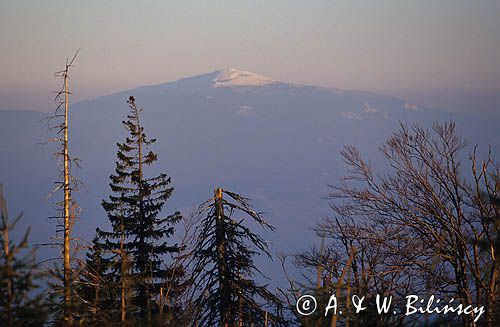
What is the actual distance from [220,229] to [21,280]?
7.65 metres

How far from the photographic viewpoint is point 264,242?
482 inches

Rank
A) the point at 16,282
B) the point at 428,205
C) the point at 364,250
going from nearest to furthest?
1. the point at 16,282
2. the point at 428,205
3. the point at 364,250

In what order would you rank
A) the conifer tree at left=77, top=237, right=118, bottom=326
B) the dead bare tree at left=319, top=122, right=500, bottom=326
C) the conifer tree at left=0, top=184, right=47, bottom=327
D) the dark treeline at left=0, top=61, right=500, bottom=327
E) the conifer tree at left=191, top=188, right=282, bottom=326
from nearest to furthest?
the conifer tree at left=0, top=184, right=47, bottom=327, the conifer tree at left=77, top=237, right=118, bottom=326, the dark treeline at left=0, top=61, right=500, bottom=327, the conifer tree at left=191, top=188, right=282, bottom=326, the dead bare tree at left=319, top=122, right=500, bottom=326

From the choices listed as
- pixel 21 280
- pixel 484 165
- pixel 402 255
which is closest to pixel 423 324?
pixel 21 280

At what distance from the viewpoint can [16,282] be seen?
450 centimetres

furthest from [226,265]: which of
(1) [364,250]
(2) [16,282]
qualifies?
(2) [16,282]

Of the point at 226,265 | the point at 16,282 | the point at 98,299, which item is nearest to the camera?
the point at 16,282

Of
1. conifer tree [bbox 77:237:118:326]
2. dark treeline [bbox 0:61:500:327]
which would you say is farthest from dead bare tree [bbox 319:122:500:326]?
conifer tree [bbox 77:237:118:326]

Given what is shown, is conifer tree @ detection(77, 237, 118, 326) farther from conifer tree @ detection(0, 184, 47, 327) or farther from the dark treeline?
conifer tree @ detection(0, 184, 47, 327)

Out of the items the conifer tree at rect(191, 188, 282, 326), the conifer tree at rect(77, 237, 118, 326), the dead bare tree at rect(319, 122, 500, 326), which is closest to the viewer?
the conifer tree at rect(77, 237, 118, 326)

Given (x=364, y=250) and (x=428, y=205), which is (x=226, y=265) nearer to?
(x=364, y=250)

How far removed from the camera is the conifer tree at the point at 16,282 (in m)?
4.39

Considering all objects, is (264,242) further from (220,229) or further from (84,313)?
(84,313)

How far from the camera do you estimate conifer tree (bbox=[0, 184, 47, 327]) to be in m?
4.39
